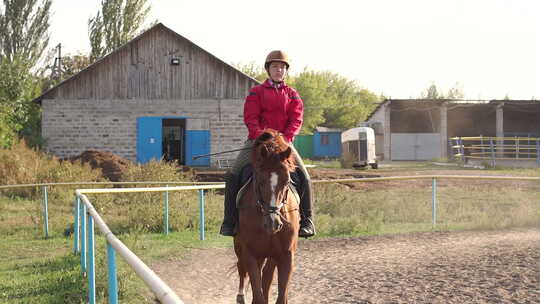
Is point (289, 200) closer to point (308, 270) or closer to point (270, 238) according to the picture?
point (270, 238)

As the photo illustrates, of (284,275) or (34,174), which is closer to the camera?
(284,275)

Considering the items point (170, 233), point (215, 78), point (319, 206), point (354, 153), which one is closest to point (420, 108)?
point (354, 153)

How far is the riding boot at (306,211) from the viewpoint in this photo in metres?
6.52

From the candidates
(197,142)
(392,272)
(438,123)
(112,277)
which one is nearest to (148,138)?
(197,142)

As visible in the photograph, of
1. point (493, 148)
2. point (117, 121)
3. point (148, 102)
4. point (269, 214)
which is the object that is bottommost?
point (269, 214)

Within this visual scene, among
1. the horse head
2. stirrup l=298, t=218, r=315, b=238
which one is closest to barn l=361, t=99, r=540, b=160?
stirrup l=298, t=218, r=315, b=238

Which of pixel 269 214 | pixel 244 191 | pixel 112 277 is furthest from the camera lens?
pixel 244 191

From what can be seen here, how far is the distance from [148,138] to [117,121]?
172cm

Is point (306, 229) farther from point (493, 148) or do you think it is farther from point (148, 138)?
point (493, 148)

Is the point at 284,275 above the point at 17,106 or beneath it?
beneath

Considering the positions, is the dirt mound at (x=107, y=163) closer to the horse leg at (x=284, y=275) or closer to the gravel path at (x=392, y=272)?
the gravel path at (x=392, y=272)

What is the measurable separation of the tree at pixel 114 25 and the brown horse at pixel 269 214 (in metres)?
52.3

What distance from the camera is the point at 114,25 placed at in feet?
185

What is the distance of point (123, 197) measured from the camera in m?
15.8
